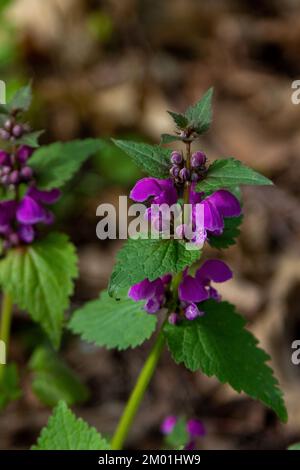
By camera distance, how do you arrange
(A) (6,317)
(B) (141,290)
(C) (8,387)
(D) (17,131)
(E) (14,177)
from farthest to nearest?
1. (C) (8,387)
2. (A) (6,317)
3. (E) (14,177)
4. (D) (17,131)
5. (B) (141,290)

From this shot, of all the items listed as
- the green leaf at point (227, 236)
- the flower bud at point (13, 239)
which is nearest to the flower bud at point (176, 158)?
the green leaf at point (227, 236)

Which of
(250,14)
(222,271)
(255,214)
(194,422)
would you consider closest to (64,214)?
(255,214)

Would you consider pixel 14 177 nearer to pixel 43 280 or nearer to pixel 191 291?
pixel 43 280

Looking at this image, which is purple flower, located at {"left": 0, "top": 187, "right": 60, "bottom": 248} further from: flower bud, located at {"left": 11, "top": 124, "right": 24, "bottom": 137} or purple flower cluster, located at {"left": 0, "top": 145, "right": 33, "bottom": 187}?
flower bud, located at {"left": 11, "top": 124, "right": 24, "bottom": 137}

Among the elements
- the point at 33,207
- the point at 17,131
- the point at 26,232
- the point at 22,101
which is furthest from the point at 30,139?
the point at 26,232

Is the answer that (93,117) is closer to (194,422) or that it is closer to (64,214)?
(64,214)

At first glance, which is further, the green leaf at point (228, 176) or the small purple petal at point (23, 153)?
the small purple petal at point (23, 153)

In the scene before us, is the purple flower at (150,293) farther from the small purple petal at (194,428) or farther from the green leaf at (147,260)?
the small purple petal at (194,428)
